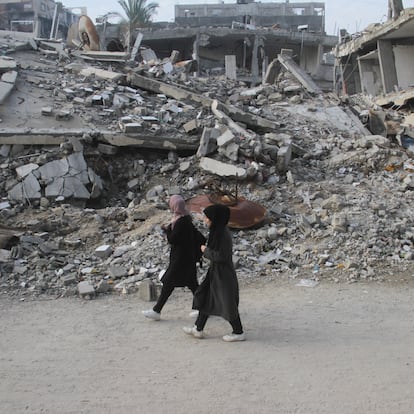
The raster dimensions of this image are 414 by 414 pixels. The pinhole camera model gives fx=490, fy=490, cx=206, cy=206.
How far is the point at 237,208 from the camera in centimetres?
682

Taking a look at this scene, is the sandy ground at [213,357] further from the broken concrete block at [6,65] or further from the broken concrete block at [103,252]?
the broken concrete block at [6,65]

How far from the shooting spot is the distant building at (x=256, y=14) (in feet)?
101

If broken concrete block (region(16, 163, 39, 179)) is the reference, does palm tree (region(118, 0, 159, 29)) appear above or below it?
above

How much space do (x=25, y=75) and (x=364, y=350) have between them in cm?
1073

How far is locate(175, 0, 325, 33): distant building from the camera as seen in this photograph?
30875mm

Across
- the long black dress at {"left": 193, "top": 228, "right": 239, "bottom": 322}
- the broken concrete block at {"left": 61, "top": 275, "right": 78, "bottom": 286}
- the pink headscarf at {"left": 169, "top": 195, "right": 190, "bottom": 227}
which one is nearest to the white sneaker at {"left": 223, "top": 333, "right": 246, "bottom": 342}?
the long black dress at {"left": 193, "top": 228, "right": 239, "bottom": 322}

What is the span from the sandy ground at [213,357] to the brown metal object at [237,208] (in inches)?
65.3

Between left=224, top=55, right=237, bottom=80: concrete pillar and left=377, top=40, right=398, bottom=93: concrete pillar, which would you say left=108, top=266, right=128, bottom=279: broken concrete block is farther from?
left=224, top=55, right=237, bottom=80: concrete pillar

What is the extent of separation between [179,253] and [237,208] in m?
2.56

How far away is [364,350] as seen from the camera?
381cm

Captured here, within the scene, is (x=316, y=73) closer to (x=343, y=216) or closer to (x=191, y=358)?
(x=343, y=216)

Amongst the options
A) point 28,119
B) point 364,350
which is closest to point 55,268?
point 364,350

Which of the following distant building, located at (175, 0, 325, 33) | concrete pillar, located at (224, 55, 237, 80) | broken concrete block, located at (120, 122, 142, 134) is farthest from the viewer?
distant building, located at (175, 0, 325, 33)

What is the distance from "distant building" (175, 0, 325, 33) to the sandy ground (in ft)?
90.5
